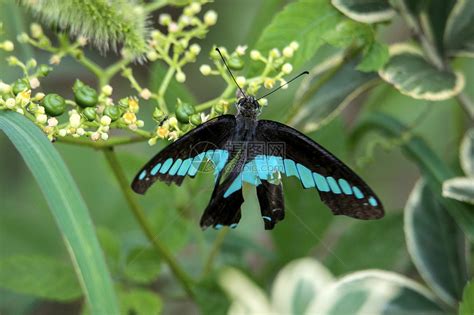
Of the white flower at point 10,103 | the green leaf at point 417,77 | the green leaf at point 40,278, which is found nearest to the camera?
the white flower at point 10,103

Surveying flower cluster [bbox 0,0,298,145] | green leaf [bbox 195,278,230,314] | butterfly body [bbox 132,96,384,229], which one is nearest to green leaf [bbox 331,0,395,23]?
flower cluster [bbox 0,0,298,145]

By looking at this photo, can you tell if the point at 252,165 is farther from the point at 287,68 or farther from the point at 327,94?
the point at 327,94

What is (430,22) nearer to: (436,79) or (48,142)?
(436,79)

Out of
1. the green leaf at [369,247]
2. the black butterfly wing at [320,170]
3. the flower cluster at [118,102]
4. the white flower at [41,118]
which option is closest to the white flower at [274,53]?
the flower cluster at [118,102]

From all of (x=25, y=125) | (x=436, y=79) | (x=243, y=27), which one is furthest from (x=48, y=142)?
(x=243, y=27)

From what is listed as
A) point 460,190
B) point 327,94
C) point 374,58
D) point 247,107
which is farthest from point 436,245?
point 247,107

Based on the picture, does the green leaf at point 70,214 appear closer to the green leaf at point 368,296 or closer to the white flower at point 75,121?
the white flower at point 75,121

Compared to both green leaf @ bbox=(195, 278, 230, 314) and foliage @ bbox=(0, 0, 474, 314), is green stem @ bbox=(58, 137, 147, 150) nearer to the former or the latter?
foliage @ bbox=(0, 0, 474, 314)
